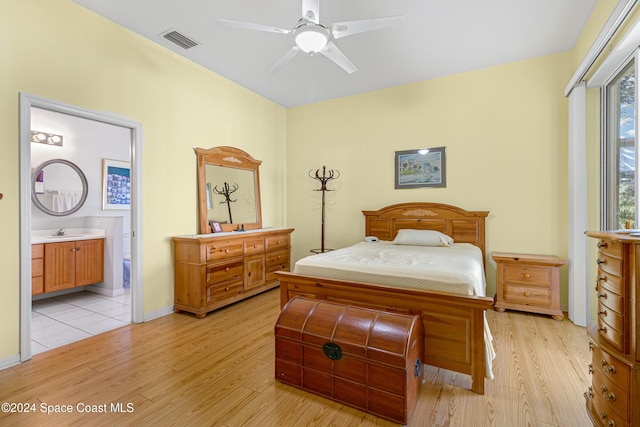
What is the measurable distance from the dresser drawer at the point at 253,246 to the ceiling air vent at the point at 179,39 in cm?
237

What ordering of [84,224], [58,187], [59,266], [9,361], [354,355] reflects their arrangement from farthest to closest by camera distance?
[84,224], [58,187], [59,266], [9,361], [354,355]

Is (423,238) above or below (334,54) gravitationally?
below

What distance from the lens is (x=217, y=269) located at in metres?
3.44

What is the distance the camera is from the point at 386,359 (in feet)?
5.49

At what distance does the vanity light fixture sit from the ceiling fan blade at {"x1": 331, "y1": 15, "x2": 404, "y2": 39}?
4400mm

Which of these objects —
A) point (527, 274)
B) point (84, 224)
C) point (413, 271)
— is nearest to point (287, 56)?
point (413, 271)

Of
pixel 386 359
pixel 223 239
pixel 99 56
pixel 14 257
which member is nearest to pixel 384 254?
pixel 386 359

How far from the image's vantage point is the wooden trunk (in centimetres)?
167

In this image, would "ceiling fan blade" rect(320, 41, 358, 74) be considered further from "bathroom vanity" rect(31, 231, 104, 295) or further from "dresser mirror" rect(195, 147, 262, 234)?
"bathroom vanity" rect(31, 231, 104, 295)

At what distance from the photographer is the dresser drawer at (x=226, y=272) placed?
3.36 m

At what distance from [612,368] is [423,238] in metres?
2.28

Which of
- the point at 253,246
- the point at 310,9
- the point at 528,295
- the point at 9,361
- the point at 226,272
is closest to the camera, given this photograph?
the point at 310,9

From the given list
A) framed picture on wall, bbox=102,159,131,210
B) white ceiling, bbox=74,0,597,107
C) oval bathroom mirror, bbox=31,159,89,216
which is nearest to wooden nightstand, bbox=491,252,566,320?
white ceiling, bbox=74,0,597,107

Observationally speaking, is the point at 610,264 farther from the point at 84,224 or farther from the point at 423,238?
the point at 84,224
